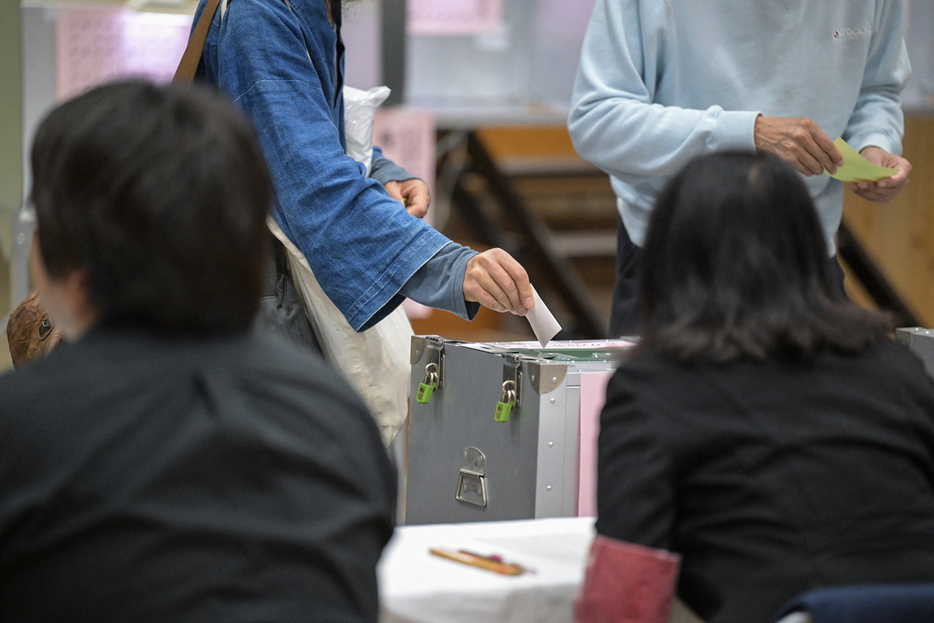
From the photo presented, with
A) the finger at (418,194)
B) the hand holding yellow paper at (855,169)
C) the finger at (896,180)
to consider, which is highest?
the hand holding yellow paper at (855,169)

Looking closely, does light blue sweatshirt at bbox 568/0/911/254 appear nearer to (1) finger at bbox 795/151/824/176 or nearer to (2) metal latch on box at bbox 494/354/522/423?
(1) finger at bbox 795/151/824/176

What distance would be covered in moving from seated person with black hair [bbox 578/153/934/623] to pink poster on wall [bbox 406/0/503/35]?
10.1 ft

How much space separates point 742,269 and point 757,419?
0.16 metres

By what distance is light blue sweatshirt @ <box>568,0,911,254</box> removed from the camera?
6.33 feet

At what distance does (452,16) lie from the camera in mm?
4035

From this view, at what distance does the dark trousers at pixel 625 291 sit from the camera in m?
2.10

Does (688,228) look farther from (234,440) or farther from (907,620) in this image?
(234,440)

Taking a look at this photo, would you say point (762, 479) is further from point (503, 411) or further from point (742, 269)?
point (503, 411)

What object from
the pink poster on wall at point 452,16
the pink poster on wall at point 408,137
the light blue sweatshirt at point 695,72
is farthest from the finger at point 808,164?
the pink poster on wall at point 452,16

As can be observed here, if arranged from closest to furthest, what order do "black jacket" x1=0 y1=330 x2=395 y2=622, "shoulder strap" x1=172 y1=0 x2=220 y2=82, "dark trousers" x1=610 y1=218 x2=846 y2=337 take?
1. "black jacket" x1=0 y1=330 x2=395 y2=622
2. "shoulder strap" x1=172 y1=0 x2=220 y2=82
3. "dark trousers" x1=610 y1=218 x2=846 y2=337

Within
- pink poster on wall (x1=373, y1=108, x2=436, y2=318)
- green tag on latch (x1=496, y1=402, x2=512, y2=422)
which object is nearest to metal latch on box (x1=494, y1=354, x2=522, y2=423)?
green tag on latch (x1=496, y1=402, x2=512, y2=422)

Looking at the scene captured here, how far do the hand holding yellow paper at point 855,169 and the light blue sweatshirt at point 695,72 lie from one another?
13 cm

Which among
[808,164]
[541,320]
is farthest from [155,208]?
[808,164]

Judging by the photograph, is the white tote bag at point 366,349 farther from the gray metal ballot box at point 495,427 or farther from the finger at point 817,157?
the finger at point 817,157
